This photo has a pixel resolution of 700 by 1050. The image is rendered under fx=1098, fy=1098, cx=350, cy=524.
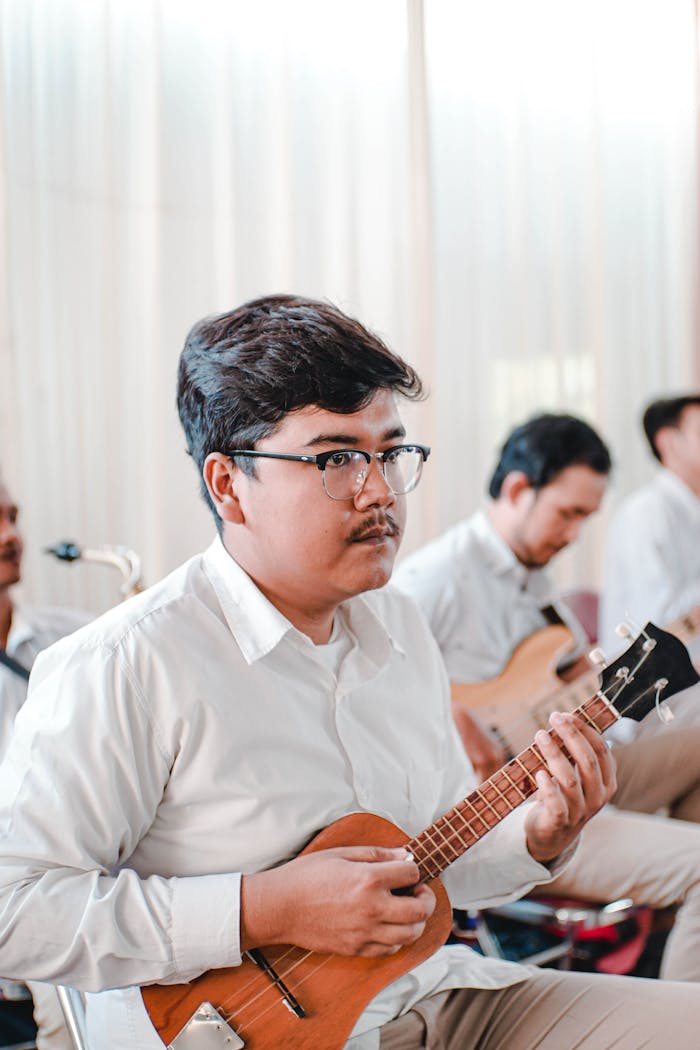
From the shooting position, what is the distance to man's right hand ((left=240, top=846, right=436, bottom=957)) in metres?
1.15

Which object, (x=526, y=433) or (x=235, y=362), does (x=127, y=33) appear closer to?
(x=526, y=433)

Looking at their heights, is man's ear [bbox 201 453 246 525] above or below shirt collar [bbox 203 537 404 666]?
above

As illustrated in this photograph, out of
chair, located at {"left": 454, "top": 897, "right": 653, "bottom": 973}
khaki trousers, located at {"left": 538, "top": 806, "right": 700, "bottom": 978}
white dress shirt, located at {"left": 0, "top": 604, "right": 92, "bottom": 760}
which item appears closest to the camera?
white dress shirt, located at {"left": 0, "top": 604, "right": 92, "bottom": 760}

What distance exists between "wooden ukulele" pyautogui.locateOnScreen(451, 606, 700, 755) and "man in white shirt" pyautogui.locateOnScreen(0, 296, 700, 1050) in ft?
3.25

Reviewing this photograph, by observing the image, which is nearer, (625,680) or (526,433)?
(625,680)

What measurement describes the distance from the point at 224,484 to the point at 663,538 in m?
2.06

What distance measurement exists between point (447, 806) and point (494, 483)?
1.39 m

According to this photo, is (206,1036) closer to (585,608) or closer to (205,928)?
(205,928)

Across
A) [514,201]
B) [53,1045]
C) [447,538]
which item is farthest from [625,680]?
[514,201]

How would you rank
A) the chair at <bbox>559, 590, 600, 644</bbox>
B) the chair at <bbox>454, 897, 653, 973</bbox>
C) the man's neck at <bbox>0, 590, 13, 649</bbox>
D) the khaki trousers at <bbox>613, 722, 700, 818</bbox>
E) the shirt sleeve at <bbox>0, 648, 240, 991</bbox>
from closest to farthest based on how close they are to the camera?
the shirt sleeve at <bbox>0, 648, 240, 991</bbox> < the man's neck at <bbox>0, 590, 13, 649</bbox> < the chair at <bbox>454, 897, 653, 973</bbox> < the khaki trousers at <bbox>613, 722, 700, 818</bbox> < the chair at <bbox>559, 590, 600, 644</bbox>

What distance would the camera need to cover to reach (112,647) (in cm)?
121

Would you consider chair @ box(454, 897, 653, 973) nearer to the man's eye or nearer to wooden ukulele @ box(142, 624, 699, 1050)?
wooden ukulele @ box(142, 624, 699, 1050)

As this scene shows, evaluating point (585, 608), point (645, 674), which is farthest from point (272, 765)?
point (585, 608)

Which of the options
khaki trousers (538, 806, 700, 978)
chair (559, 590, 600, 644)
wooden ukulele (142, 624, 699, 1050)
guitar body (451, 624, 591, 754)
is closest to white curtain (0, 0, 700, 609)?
chair (559, 590, 600, 644)
